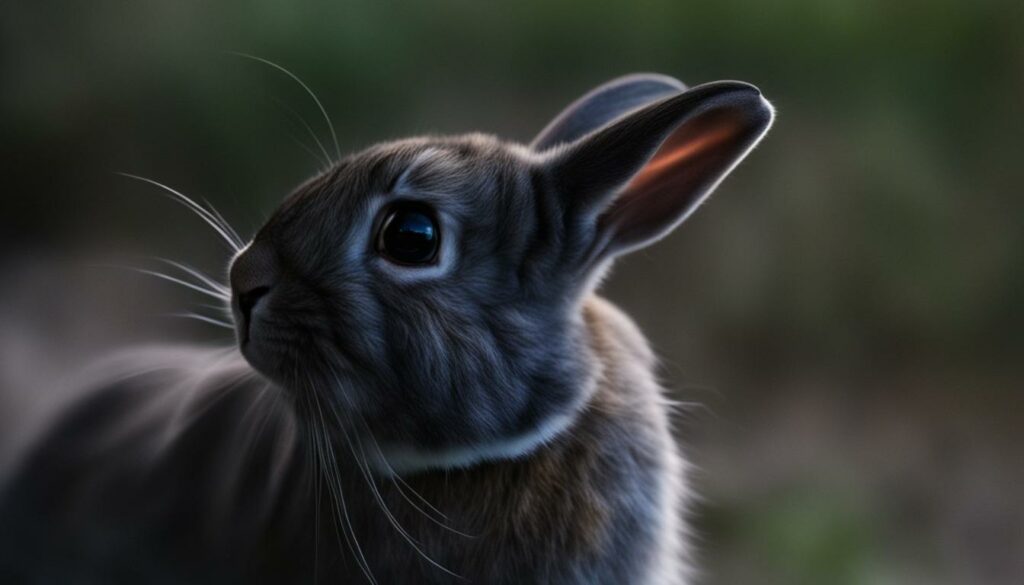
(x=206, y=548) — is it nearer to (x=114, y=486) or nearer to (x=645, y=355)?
(x=114, y=486)

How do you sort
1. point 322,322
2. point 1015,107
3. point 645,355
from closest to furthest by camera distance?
point 322,322, point 645,355, point 1015,107

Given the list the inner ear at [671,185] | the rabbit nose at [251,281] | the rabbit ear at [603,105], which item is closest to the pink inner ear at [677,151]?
the inner ear at [671,185]

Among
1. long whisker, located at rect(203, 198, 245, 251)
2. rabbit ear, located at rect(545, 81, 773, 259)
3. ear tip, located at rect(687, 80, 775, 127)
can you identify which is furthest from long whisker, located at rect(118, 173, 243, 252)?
ear tip, located at rect(687, 80, 775, 127)

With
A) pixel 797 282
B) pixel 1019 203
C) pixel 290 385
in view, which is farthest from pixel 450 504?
pixel 1019 203

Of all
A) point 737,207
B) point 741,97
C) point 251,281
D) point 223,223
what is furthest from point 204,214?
point 737,207

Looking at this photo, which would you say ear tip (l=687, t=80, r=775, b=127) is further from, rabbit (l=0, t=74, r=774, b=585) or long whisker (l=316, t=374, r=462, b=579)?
long whisker (l=316, t=374, r=462, b=579)
